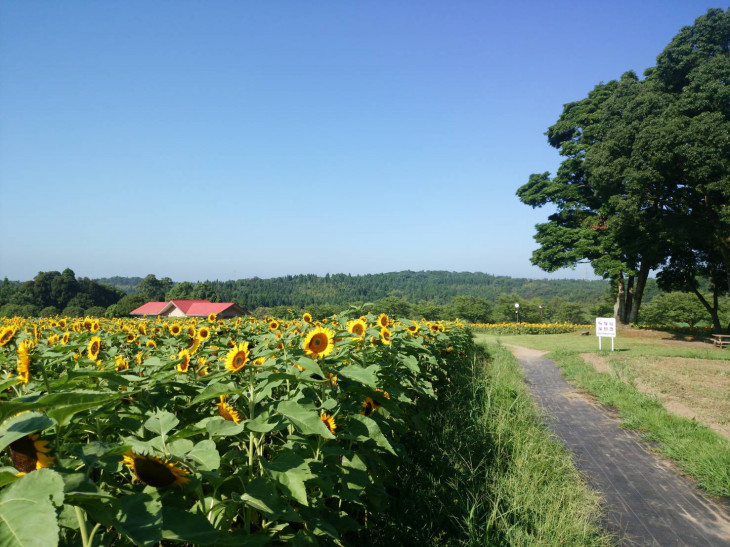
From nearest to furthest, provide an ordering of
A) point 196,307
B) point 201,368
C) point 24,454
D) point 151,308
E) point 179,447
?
1. point 24,454
2. point 179,447
3. point 201,368
4. point 196,307
5. point 151,308

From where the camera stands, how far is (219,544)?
0.95 m

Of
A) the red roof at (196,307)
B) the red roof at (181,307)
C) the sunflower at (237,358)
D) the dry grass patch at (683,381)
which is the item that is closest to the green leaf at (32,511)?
the sunflower at (237,358)

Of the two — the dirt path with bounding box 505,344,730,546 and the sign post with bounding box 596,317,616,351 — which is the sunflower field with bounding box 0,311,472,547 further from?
the sign post with bounding box 596,317,616,351

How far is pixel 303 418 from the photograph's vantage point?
1.19 m

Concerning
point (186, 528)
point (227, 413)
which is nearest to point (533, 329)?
point (227, 413)

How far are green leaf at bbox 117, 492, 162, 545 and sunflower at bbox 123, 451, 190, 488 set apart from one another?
Answer: 117mm

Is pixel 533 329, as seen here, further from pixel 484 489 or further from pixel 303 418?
pixel 303 418

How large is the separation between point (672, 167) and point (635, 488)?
567 inches

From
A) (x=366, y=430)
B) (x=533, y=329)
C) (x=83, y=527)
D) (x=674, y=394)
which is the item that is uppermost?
(x=83, y=527)

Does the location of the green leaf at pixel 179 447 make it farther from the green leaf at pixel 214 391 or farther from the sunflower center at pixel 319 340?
the sunflower center at pixel 319 340

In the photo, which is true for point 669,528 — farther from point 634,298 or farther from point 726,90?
point 634,298

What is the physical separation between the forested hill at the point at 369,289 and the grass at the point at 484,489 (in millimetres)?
61075

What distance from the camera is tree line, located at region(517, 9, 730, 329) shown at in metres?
14.0

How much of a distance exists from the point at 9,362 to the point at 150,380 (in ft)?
2.21
